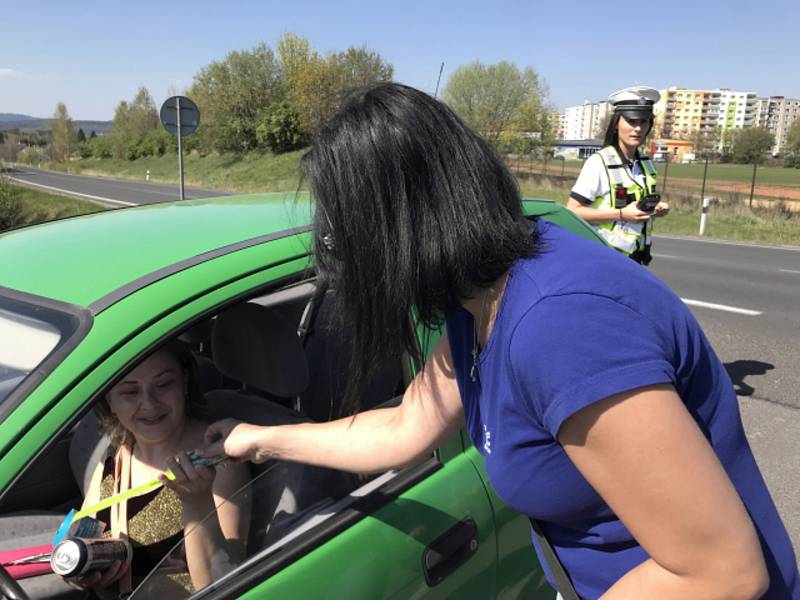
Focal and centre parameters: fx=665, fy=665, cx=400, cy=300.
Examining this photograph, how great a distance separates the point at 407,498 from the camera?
153 centimetres

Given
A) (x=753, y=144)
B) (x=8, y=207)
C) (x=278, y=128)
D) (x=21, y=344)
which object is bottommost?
(x=8, y=207)

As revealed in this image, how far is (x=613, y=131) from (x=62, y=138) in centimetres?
8540

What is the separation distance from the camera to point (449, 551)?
1509 mm

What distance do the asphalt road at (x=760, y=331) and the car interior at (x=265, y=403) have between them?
7.80ft

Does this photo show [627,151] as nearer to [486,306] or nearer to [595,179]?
[595,179]

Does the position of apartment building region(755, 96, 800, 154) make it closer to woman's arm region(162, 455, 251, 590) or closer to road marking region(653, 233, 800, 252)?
road marking region(653, 233, 800, 252)

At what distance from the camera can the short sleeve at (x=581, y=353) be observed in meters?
0.83

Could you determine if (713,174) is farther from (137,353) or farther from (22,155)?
(22,155)

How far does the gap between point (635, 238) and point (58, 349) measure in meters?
3.93

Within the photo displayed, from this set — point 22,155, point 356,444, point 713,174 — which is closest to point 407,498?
point 356,444

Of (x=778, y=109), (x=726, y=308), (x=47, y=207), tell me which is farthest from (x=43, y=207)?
(x=778, y=109)

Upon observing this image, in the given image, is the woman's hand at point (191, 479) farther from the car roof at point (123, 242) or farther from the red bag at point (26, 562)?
the car roof at point (123, 242)

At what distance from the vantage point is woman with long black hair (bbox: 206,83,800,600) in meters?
0.84

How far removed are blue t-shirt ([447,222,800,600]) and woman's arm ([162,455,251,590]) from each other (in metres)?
0.58
